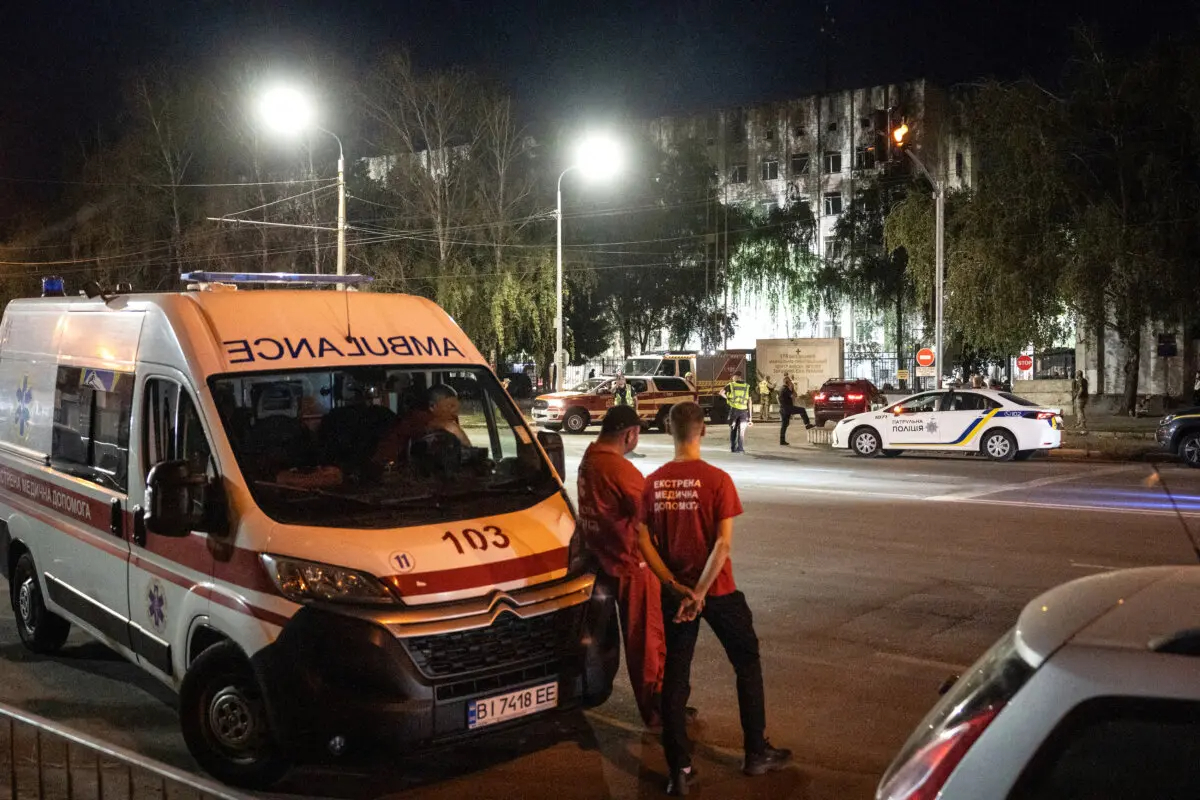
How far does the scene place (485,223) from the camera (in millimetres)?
43781

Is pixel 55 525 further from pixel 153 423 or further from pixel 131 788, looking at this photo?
pixel 131 788

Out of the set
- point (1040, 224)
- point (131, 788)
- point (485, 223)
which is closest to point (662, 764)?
point (131, 788)

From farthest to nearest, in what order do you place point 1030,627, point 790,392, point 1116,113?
1. point 1116,113
2. point 790,392
3. point 1030,627

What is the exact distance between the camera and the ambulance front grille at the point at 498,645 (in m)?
5.05

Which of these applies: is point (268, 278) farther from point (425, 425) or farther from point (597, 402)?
point (597, 402)

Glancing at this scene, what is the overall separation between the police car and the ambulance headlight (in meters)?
19.7

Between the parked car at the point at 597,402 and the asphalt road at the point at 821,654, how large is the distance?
1699 cm

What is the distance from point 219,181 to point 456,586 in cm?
4337

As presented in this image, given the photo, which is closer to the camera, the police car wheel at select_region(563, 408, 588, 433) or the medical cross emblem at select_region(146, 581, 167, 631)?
the medical cross emblem at select_region(146, 581, 167, 631)

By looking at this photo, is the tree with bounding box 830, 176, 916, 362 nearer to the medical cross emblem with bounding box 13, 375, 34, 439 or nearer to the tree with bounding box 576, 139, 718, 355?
the tree with bounding box 576, 139, 718, 355

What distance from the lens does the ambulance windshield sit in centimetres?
550

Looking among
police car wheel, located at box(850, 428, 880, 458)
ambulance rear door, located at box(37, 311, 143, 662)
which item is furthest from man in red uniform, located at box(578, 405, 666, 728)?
police car wheel, located at box(850, 428, 880, 458)

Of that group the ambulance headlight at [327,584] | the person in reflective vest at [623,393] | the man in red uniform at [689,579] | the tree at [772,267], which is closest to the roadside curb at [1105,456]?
the person in reflective vest at [623,393]

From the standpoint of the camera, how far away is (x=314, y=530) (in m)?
5.23
